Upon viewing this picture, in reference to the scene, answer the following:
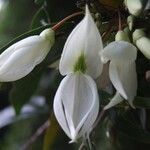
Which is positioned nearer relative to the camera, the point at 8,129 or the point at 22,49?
the point at 22,49

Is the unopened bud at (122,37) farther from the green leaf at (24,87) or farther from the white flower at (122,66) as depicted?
the green leaf at (24,87)

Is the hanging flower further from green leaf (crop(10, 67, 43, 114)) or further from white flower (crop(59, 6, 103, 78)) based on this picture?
green leaf (crop(10, 67, 43, 114))

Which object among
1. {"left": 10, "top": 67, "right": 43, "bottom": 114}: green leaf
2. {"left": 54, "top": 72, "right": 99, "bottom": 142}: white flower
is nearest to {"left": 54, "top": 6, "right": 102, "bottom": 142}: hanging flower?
{"left": 54, "top": 72, "right": 99, "bottom": 142}: white flower

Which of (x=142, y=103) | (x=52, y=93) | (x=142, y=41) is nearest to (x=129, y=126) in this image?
(x=142, y=103)

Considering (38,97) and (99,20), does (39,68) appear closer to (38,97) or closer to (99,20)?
(99,20)

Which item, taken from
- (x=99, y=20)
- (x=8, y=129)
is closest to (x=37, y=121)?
(x=8, y=129)

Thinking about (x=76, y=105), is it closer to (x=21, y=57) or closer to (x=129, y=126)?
(x=21, y=57)
